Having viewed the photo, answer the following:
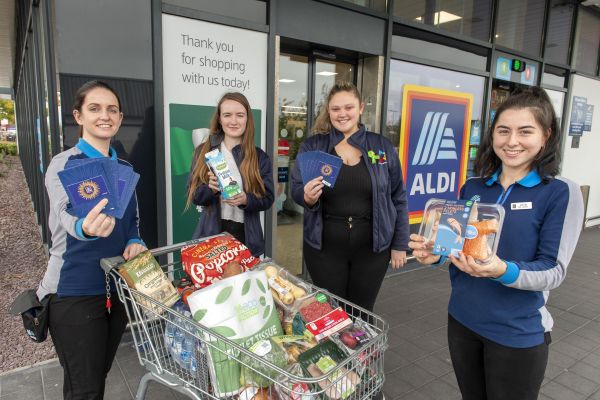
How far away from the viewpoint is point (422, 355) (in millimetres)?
3441

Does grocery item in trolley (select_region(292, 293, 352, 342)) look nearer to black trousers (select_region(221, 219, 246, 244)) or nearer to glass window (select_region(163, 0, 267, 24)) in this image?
black trousers (select_region(221, 219, 246, 244))

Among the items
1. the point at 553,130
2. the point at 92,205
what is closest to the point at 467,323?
the point at 553,130

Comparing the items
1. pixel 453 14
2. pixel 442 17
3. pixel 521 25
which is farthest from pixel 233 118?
pixel 521 25

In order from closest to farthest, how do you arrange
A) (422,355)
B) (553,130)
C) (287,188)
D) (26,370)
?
1. (553,130)
2. (26,370)
3. (422,355)
4. (287,188)

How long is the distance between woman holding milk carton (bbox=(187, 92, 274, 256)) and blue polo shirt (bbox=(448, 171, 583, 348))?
1415 millimetres

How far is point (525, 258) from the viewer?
1.65m

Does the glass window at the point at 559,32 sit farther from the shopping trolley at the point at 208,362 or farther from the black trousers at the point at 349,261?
the shopping trolley at the point at 208,362

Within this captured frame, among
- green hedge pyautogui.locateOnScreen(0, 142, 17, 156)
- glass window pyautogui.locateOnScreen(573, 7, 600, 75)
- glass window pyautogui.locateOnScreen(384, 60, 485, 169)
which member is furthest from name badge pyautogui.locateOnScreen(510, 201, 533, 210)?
green hedge pyautogui.locateOnScreen(0, 142, 17, 156)

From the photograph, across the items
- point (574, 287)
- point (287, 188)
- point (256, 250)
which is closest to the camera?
point (256, 250)

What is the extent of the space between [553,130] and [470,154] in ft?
16.4

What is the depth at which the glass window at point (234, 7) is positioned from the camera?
354 cm

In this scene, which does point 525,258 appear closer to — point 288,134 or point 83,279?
point 83,279

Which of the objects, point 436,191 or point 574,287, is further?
point 436,191

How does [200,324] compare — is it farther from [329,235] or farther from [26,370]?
[26,370]
